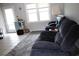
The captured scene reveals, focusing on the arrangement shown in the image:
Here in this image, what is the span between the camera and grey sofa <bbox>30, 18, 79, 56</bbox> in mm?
1018

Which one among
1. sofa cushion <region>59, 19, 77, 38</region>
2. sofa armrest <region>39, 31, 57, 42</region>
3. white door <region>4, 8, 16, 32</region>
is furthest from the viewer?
sofa armrest <region>39, 31, 57, 42</region>

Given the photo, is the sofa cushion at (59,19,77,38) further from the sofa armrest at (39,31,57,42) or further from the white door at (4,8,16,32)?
the white door at (4,8,16,32)

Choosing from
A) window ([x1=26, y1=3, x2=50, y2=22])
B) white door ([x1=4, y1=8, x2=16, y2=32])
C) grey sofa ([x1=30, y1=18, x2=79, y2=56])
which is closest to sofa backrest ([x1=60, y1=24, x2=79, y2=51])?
grey sofa ([x1=30, y1=18, x2=79, y2=56])

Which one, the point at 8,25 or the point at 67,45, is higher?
the point at 8,25

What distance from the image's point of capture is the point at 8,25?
34.4 inches

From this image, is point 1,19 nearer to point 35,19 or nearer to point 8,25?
point 8,25

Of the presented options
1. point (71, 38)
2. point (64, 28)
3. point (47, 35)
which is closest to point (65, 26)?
point (64, 28)

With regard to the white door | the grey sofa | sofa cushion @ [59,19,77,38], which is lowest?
the grey sofa

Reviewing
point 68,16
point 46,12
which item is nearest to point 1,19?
point 46,12

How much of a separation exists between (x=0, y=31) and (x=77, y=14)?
62cm

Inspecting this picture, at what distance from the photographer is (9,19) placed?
0.86 m

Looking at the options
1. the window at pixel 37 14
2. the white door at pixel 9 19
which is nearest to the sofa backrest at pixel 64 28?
the window at pixel 37 14

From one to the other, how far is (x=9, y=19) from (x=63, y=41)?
0.62m

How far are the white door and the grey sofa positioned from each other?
26 cm
